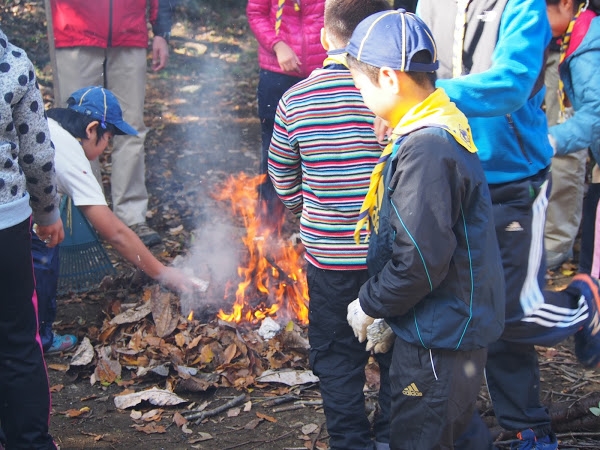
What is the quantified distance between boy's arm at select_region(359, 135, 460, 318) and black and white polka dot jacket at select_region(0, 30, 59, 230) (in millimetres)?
1656

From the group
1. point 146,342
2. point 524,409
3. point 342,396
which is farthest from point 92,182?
point 524,409

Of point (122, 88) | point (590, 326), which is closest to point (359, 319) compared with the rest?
point (590, 326)

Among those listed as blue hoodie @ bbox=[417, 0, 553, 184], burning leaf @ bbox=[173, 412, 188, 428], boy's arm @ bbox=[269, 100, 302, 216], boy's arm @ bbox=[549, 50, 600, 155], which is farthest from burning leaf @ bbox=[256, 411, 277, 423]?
boy's arm @ bbox=[549, 50, 600, 155]

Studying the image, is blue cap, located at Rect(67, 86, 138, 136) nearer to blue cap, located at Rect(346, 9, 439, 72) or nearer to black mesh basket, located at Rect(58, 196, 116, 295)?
black mesh basket, located at Rect(58, 196, 116, 295)

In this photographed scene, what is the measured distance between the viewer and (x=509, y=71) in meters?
3.06

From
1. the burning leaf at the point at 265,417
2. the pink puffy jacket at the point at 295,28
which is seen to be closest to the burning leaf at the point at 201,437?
the burning leaf at the point at 265,417

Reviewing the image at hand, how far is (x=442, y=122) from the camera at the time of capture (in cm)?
254

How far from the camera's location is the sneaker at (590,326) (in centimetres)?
356

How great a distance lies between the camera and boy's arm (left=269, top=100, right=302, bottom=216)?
3435mm

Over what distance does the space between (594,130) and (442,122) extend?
1.42m

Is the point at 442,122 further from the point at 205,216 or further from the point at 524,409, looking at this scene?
the point at 205,216

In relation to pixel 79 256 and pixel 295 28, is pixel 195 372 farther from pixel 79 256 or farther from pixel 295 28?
pixel 295 28

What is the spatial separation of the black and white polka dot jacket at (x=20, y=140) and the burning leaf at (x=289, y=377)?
6.43ft

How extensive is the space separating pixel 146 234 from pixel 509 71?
437 centimetres
